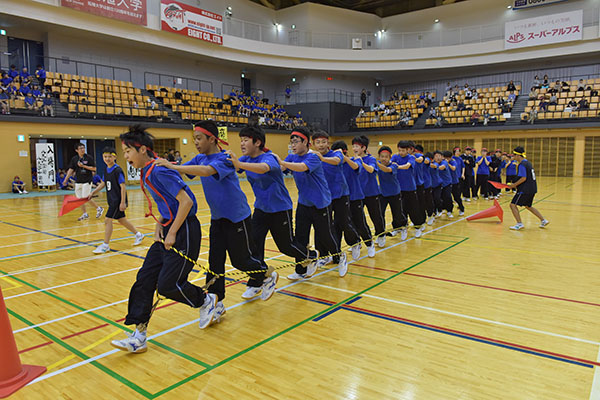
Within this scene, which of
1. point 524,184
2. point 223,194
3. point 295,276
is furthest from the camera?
point 524,184

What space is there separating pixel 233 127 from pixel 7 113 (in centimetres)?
1169

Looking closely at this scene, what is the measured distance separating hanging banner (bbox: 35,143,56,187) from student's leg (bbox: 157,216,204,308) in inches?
720

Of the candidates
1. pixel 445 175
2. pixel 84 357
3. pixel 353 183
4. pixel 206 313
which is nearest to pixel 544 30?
pixel 445 175

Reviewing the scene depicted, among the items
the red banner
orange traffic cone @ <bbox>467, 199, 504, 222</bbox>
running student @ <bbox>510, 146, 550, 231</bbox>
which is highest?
the red banner

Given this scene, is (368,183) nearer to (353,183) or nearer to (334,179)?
(353,183)

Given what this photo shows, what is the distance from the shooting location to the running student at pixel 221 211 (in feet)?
12.8

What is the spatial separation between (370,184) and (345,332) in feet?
11.7

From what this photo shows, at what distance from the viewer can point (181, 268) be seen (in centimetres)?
352

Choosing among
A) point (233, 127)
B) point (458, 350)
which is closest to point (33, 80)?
point (233, 127)

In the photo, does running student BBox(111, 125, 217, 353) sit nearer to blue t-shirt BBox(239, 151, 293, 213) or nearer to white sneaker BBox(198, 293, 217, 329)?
white sneaker BBox(198, 293, 217, 329)

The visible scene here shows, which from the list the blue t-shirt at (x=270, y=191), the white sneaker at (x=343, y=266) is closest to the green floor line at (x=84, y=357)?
the blue t-shirt at (x=270, y=191)

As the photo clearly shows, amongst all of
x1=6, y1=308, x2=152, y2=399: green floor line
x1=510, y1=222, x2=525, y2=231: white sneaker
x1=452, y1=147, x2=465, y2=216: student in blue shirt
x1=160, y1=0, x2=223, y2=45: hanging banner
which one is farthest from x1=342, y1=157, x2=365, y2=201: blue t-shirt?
x1=160, y1=0, x2=223, y2=45: hanging banner

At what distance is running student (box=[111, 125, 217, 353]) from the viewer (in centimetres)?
343

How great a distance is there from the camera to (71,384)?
3.06 metres
